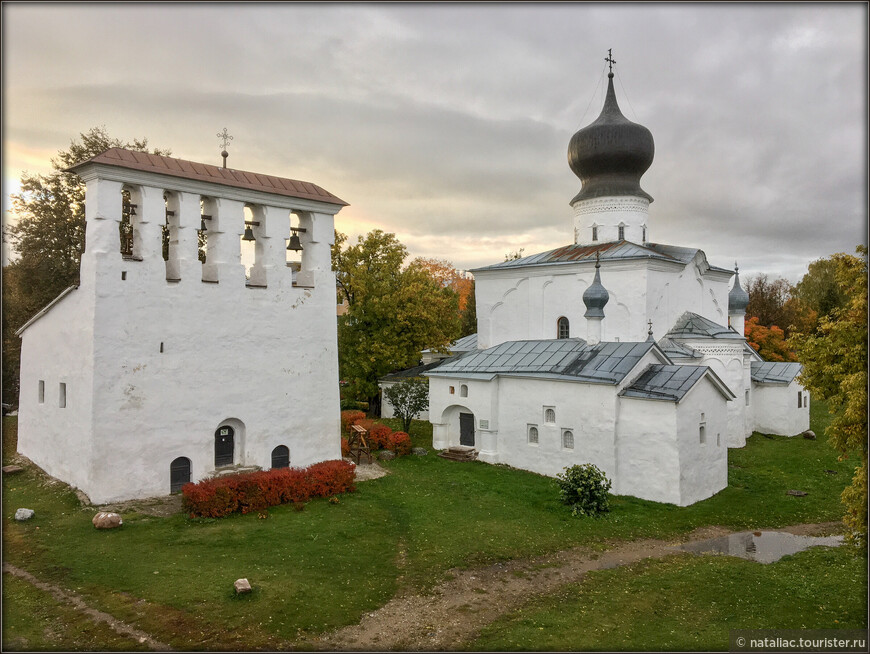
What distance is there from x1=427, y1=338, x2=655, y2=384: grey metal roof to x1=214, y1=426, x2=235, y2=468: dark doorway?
8.04 m

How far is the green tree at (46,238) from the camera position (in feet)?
76.4

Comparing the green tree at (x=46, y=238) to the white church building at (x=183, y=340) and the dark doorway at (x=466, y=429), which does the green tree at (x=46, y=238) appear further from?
the dark doorway at (x=466, y=429)

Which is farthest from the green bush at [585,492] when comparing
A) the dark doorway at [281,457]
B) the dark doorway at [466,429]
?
the dark doorway at [281,457]

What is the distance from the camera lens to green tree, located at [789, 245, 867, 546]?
25.6ft

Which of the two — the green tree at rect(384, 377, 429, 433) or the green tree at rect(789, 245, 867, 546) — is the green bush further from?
the green tree at rect(384, 377, 429, 433)

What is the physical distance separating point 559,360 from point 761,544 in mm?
7828

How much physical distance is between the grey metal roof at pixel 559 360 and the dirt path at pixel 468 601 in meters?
5.41

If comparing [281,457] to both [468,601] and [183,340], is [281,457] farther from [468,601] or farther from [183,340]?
[468,601]

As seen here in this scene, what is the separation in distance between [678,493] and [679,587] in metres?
5.60

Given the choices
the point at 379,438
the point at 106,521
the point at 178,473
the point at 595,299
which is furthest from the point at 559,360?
the point at 106,521

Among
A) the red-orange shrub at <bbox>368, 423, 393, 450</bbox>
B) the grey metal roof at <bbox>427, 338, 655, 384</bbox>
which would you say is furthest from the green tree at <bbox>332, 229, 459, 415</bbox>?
the red-orange shrub at <bbox>368, 423, 393, 450</bbox>

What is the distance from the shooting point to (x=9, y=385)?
25.5 meters

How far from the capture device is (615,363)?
17484 millimetres

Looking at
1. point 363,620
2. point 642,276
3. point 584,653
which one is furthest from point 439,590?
point 642,276
